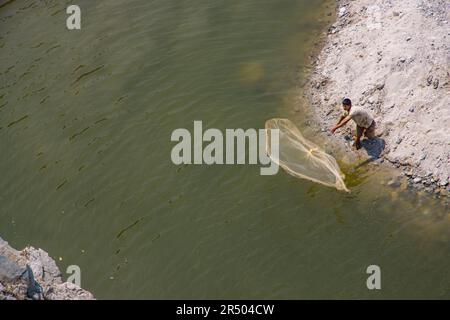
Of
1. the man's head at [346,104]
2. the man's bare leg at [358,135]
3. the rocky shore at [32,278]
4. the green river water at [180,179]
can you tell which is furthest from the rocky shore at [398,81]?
the rocky shore at [32,278]

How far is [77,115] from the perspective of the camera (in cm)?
1548

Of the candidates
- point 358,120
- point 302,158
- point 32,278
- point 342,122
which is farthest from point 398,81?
point 32,278

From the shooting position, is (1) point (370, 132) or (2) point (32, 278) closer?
(2) point (32, 278)

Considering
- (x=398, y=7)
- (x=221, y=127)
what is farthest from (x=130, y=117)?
(x=398, y=7)

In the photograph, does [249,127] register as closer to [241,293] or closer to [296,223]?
[296,223]

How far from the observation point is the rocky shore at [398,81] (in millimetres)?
13086

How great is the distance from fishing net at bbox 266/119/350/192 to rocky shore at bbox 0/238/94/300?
504cm

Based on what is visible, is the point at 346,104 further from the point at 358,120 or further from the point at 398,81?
the point at 398,81

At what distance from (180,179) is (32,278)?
389 cm

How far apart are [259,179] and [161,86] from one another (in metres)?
4.28

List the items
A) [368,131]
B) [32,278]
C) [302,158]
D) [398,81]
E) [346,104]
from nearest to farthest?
[32,278] < [346,104] < [302,158] < [368,131] < [398,81]

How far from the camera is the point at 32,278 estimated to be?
A: 37.0ft

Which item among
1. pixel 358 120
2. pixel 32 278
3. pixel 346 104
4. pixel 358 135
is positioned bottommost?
pixel 32 278

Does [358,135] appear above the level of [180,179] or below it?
above
